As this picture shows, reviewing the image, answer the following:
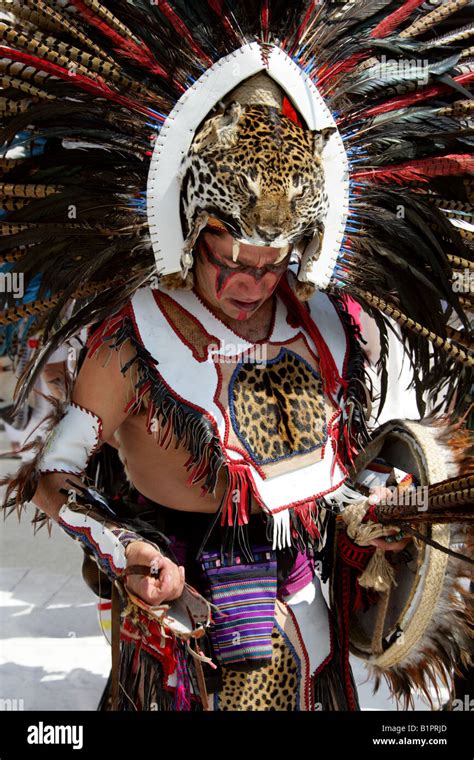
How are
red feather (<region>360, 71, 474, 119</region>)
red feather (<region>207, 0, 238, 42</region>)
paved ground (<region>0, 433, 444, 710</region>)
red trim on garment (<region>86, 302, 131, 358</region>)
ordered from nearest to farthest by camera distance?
red feather (<region>207, 0, 238, 42</region>) → red trim on garment (<region>86, 302, 131, 358</region>) → red feather (<region>360, 71, 474, 119</region>) → paved ground (<region>0, 433, 444, 710</region>)

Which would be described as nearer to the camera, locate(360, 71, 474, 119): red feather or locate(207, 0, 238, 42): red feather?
locate(207, 0, 238, 42): red feather

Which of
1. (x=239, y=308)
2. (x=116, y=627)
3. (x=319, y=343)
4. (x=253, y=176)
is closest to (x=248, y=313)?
(x=239, y=308)

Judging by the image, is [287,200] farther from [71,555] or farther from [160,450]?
[71,555]

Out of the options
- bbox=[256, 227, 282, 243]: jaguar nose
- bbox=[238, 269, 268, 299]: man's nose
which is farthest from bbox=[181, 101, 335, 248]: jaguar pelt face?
bbox=[238, 269, 268, 299]: man's nose

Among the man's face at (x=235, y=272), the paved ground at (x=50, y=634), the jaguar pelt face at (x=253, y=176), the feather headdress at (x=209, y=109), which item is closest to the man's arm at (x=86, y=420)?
the feather headdress at (x=209, y=109)

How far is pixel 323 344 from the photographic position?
2639 mm

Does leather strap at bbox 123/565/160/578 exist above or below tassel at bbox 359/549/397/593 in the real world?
above

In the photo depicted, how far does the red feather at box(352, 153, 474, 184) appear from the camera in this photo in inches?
100.0

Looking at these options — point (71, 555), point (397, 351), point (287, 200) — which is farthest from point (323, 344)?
point (71, 555)

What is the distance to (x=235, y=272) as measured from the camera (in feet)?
7.84

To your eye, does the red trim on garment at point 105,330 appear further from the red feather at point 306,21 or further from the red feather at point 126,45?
the red feather at point 306,21

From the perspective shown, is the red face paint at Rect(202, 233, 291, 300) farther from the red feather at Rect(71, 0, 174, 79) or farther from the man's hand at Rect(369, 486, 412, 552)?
the man's hand at Rect(369, 486, 412, 552)

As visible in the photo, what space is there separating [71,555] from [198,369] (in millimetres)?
3359

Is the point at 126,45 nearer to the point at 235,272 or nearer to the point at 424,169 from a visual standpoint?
the point at 235,272
